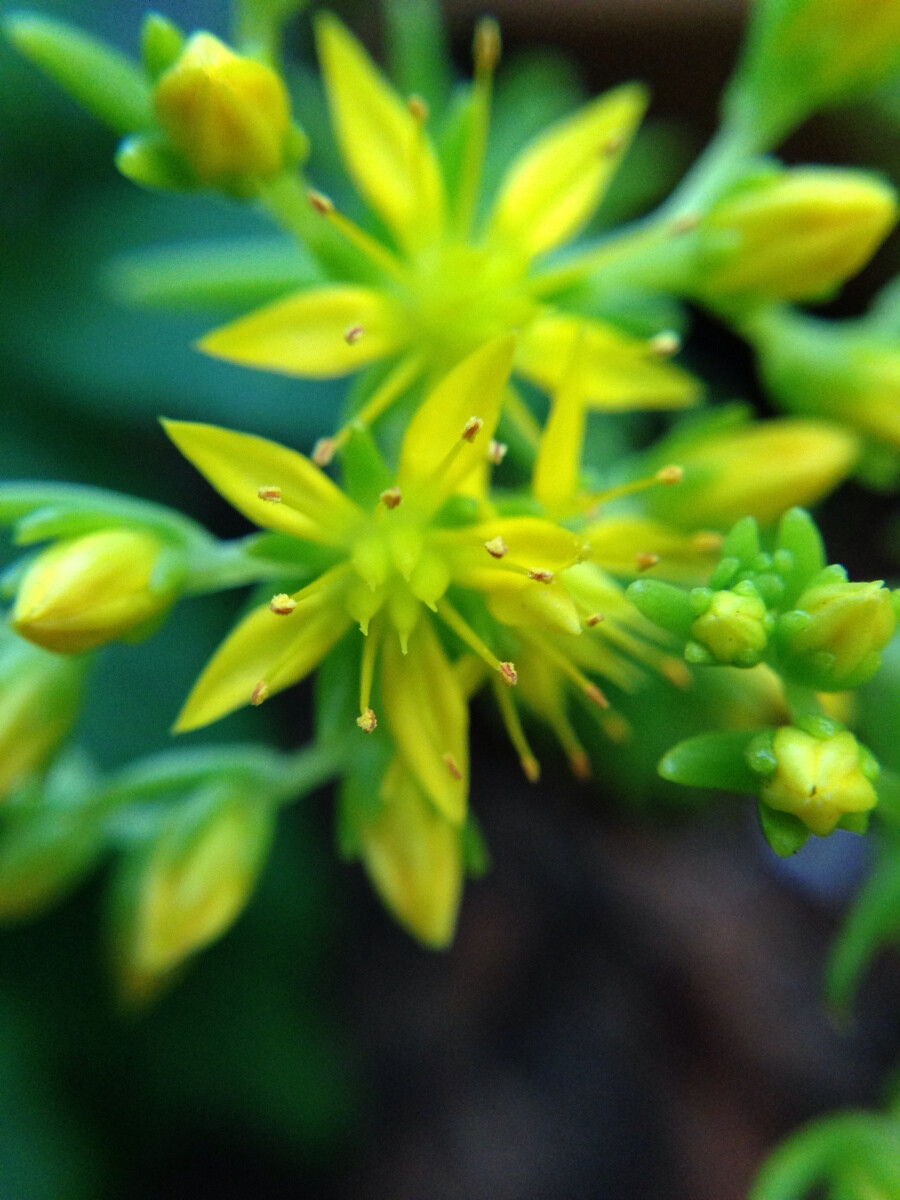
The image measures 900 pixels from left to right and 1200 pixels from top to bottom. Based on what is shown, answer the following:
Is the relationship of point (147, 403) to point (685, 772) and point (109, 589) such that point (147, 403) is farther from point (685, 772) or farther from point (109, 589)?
point (685, 772)

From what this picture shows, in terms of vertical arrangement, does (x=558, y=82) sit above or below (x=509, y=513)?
above

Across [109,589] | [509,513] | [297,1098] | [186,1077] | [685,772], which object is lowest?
[297,1098]

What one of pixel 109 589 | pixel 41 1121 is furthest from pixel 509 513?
pixel 41 1121

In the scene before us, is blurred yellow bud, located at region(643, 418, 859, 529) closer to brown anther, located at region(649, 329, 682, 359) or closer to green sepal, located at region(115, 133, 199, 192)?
brown anther, located at region(649, 329, 682, 359)

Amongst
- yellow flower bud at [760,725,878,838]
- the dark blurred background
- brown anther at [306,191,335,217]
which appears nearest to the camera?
yellow flower bud at [760,725,878,838]

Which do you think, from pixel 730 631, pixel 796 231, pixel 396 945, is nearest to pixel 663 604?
pixel 730 631

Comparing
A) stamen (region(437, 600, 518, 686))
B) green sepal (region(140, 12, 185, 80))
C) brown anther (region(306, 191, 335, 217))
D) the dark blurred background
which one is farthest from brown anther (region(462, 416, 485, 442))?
the dark blurred background

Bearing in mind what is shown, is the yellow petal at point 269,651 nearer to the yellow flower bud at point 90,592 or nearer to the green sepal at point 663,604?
the yellow flower bud at point 90,592
